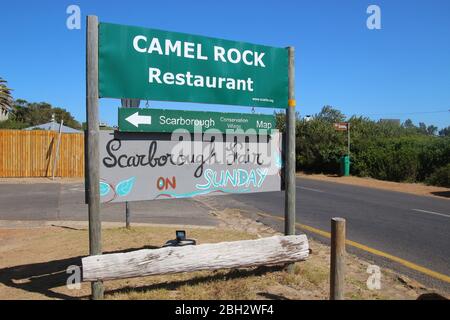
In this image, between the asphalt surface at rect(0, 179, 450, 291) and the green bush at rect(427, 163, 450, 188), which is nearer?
the asphalt surface at rect(0, 179, 450, 291)

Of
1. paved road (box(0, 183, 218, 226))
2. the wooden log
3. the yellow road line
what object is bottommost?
the yellow road line

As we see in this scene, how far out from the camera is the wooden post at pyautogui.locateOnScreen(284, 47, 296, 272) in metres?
5.04

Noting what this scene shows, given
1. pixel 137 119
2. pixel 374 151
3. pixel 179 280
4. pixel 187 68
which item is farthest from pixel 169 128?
pixel 374 151

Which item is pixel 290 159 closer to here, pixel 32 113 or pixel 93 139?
pixel 93 139

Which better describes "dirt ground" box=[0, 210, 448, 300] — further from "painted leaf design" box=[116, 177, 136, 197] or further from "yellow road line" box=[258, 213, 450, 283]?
"painted leaf design" box=[116, 177, 136, 197]

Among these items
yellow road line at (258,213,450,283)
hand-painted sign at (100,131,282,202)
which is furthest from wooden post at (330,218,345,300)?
yellow road line at (258,213,450,283)

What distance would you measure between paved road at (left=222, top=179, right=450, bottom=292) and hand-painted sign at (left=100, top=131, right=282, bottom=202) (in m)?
2.59

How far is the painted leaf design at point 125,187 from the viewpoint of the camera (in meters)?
Answer: 4.35

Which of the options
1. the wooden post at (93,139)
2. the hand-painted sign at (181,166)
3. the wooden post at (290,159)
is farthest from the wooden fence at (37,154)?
the wooden post at (93,139)

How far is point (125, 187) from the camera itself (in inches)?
173
